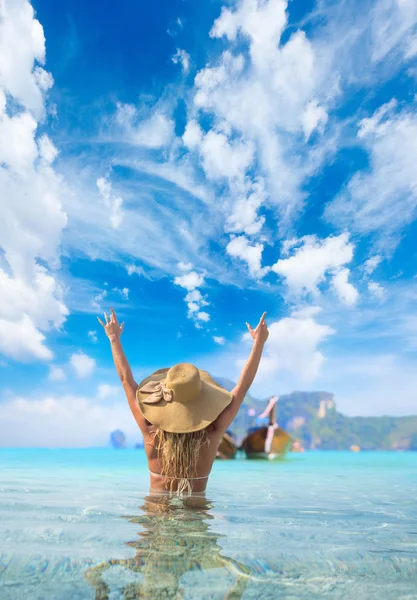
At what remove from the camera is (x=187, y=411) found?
426 centimetres

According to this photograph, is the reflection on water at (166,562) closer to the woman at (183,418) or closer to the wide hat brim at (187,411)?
the woman at (183,418)

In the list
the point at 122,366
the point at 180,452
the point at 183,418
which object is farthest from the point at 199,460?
the point at 122,366

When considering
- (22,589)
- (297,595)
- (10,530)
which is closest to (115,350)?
(10,530)

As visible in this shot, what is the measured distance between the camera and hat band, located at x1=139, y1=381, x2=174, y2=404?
168 inches

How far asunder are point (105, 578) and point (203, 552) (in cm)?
68

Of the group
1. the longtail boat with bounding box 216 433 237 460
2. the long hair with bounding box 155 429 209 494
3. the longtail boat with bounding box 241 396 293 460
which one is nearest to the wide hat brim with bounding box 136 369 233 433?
the long hair with bounding box 155 429 209 494

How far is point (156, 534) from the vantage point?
3189 mm

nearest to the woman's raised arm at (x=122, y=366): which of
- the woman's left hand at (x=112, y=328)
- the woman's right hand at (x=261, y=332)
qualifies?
the woman's left hand at (x=112, y=328)

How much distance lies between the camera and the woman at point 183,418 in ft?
13.9

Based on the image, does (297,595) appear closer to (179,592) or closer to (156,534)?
(179,592)

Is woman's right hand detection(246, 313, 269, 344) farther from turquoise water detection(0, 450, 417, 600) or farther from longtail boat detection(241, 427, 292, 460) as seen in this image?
longtail boat detection(241, 427, 292, 460)

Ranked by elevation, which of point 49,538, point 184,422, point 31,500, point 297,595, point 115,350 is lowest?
point 297,595

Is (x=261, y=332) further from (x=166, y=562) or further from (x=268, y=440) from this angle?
(x=268, y=440)

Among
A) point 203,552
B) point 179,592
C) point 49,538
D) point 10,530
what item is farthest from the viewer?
point 10,530
